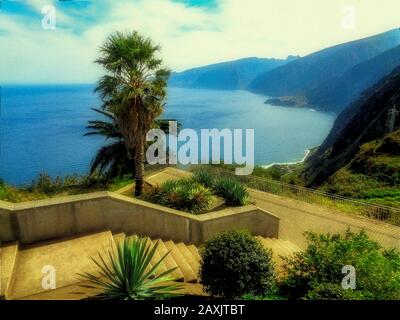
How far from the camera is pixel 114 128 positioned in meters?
17.2

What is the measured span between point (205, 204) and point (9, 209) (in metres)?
5.18

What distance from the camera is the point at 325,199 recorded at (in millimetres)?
13867

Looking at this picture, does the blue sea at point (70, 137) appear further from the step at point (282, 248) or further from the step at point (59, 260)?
the step at point (59, 260)

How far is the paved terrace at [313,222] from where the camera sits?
36.1 ft

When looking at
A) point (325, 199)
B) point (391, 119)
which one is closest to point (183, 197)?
point (325, 199)

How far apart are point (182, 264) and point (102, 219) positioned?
2136mm

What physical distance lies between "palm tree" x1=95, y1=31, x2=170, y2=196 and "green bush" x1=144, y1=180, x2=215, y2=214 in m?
1.63

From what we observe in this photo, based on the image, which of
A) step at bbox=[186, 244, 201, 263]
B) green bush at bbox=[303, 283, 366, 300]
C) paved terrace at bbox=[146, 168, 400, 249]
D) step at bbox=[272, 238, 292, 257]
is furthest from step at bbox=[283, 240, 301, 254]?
green bush at bbox=[303, 283, 366, 300]

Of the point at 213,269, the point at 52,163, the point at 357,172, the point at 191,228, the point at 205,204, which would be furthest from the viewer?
the point at 52,163

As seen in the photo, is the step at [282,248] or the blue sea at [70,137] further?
the blue sea at [70,137]

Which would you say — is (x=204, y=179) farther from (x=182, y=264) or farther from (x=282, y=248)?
(x=182, y=264)

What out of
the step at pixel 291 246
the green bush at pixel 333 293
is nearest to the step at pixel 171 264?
the green bush at pixel 333 293
